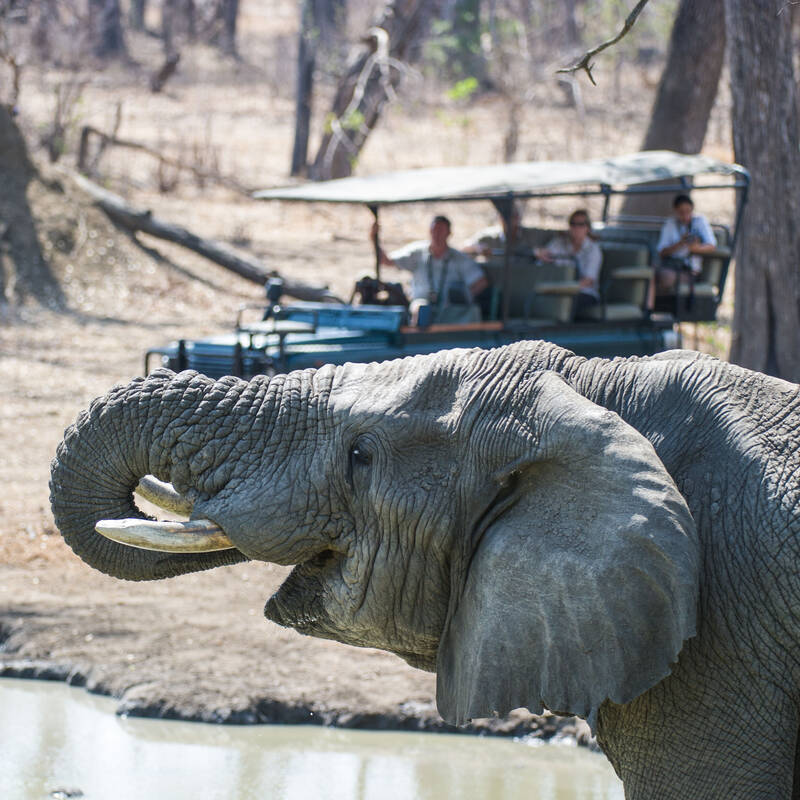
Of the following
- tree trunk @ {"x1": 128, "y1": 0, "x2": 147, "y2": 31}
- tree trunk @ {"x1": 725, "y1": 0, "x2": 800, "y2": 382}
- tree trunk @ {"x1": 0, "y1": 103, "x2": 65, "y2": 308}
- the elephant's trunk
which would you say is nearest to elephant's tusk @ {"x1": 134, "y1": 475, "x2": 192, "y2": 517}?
the elephant's trunk

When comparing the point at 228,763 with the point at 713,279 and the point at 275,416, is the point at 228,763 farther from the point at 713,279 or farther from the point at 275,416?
the point at 713,279

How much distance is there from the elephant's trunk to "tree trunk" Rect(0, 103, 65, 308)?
10.7 meters

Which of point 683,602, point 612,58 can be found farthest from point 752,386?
point 612,58

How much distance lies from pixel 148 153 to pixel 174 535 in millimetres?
16446

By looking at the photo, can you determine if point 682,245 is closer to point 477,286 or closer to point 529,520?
point 477,286

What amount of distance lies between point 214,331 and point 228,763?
26.9 ft

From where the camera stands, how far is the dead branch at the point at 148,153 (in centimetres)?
1798

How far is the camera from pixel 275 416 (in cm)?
319

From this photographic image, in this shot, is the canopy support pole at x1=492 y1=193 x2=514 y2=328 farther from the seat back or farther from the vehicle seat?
the vehicle seat

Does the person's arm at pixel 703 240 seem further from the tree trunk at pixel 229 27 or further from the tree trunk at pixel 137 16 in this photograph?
the tree trunk at pixel 137 16

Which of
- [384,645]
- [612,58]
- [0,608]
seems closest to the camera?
[384,645]

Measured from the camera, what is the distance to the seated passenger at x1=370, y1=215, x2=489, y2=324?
32.8 feet

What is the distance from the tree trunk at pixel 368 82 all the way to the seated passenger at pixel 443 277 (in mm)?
8631

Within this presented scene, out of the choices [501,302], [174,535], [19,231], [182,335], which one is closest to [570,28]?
[19,231]
